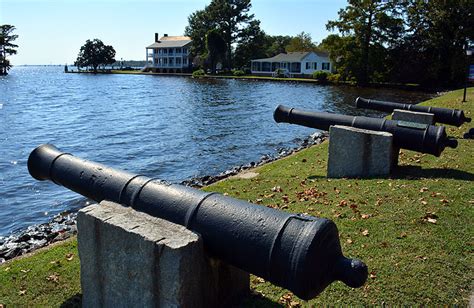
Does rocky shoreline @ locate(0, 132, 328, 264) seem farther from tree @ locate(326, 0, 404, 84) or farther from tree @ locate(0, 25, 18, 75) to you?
tree @ locate(0, 25, 18, 75)

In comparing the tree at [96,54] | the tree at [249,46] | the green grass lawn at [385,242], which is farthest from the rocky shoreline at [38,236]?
the tree at [96,54]

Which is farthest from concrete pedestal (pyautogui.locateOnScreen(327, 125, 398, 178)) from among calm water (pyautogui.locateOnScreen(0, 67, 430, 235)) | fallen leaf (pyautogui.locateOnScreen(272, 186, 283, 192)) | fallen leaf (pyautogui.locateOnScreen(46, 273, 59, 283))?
calm water (pyautogui.locateOnScreen(0, 67, 430, 235))

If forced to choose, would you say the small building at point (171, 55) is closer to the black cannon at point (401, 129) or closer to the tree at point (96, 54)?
the tree at point (96, 54)

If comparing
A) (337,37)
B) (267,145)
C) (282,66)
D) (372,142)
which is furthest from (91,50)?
(372,142)

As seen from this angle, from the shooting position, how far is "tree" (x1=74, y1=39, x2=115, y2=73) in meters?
116

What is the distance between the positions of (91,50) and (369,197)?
4665 inches

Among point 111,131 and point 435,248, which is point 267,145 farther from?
point 435,248

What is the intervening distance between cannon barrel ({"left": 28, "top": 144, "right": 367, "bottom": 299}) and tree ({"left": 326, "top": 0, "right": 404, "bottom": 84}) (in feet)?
191

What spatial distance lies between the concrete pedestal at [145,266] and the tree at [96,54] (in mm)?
119471

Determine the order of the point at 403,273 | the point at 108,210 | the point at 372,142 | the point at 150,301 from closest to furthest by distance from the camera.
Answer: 1. the point at 150,301
2. the point at 108,210
3. the point at 403,273
4. the point at 372,142

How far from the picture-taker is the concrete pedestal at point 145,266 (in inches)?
160

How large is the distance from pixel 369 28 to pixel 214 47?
37.5 m

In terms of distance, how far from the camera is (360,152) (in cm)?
998

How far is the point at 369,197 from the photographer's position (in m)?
8.20
